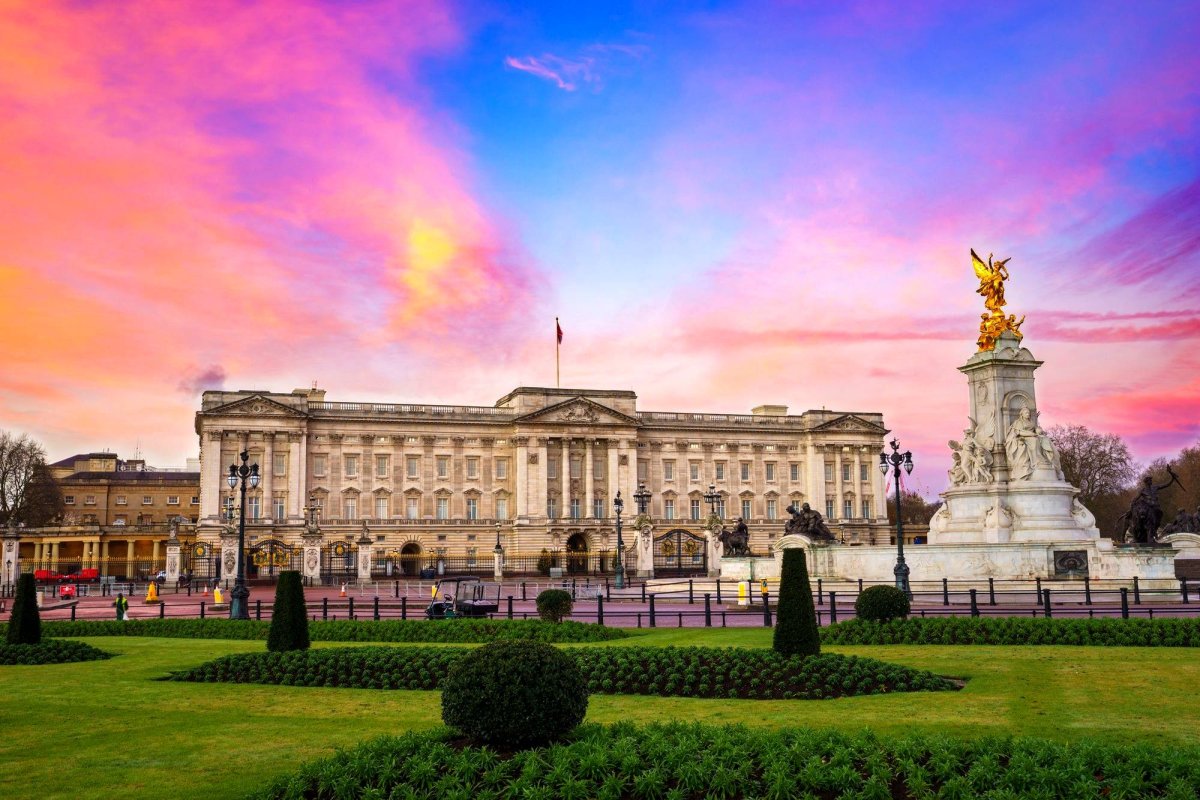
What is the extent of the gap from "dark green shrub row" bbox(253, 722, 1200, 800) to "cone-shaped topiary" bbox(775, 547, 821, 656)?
631 centimetres

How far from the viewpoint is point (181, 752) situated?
42.8ft

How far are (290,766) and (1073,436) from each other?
107m

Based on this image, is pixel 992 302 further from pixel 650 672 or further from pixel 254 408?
pixel 254 408

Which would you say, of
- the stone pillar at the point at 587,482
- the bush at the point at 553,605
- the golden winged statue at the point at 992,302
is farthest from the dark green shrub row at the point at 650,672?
the stone pillar at the point at 587,482

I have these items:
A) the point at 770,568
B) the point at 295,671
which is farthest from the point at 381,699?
the point at 770,568

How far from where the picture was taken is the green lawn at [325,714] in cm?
1226

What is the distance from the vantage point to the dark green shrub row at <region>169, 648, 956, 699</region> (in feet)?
54.9

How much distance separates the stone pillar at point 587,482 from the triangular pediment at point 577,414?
2.19 meters

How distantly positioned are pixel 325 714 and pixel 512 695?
20.0ft

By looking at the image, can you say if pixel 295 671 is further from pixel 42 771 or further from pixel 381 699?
pixel 42 771

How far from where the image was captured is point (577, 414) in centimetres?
9981

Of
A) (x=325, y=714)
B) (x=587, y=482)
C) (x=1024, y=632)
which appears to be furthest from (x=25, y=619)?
(x=587, y=482)

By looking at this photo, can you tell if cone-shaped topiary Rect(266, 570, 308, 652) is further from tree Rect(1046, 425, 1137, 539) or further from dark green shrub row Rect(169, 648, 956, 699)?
tree Rect(1046, 425, 1137, 539)

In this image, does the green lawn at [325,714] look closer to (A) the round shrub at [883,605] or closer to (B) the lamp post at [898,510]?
(A) the round shrub at [883,605]
